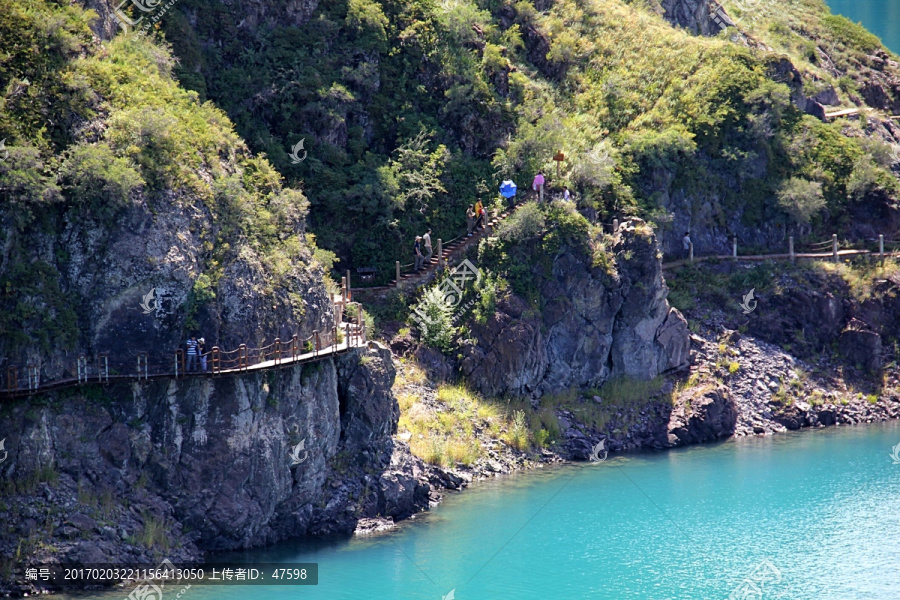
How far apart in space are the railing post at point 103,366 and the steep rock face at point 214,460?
0.63 meters

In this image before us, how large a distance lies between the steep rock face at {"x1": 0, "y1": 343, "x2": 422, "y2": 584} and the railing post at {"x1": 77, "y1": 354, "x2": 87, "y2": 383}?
20.6 inches

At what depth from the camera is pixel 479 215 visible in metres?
56.5

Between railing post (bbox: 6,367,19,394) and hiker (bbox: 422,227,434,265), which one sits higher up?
hiker (bbox: 422,227,434,265)

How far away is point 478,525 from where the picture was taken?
146 feet

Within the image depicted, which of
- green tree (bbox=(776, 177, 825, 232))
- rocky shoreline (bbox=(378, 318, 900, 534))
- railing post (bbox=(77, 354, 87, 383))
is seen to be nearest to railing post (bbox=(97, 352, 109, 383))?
railing post (bbox=(77, 354, 87, 383))

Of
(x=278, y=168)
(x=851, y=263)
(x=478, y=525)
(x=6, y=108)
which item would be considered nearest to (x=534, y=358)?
(x=478, y=525)

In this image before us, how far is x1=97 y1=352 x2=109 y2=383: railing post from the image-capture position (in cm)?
3812

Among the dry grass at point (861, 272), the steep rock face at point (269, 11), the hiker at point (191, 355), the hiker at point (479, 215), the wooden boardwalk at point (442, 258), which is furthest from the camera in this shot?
the dry grass at point (861, 272)

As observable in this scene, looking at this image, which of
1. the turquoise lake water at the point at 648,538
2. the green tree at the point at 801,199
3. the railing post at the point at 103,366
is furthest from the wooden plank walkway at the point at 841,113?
the railing post at the point at 103,366

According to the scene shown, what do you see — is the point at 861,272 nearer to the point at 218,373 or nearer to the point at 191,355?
the point at 218,373

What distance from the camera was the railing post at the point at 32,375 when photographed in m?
36.8

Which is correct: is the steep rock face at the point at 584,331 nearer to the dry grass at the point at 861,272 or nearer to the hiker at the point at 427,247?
the hiker at the point at 427,247

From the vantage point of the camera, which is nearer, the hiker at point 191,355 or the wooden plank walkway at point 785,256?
the hiker at point 191,355

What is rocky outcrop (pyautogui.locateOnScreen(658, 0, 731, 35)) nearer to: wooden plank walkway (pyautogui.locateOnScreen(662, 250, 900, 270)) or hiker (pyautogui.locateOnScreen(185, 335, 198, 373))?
wooden plank walkway (pyautogui.locateOnScreen(662, 250, 900, 270))
